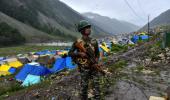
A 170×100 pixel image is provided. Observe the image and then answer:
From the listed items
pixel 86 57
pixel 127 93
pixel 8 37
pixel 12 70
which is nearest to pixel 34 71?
pixel 12 70

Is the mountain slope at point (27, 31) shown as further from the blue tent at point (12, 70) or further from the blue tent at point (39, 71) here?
the blue tent at point (39, 71)

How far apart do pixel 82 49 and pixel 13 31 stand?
7891cm

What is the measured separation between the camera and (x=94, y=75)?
5.45 meters

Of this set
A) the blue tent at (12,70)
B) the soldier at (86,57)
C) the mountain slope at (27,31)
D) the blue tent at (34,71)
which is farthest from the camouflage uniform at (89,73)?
the mountain slope at (27,31)


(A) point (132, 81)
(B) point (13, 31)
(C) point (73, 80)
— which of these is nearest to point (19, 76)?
(C) point (73, 80)

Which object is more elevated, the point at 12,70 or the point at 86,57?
the point at 86,57

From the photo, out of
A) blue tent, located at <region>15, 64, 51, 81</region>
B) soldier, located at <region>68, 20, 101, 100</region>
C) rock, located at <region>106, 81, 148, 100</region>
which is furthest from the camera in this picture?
blue tent, located at <region>15, 64, 51, 81</region>

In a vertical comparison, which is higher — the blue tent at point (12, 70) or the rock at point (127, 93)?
the rock at point (127, 93)

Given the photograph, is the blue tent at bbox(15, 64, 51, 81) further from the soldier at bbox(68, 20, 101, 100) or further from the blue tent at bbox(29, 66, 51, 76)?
the soldier at bbox(68, 20, 101, 100)

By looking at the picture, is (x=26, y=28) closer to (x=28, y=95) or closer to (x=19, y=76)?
(x=19, y=76)

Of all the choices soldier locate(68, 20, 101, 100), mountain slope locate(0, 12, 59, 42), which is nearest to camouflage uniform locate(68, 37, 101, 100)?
soldier locate(68, 20, 101, 100)

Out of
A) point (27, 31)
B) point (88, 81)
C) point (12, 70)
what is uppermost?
point (27, 31)

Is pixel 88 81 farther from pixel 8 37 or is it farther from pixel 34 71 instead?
pixel 8 37

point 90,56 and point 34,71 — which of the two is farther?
point 34,71
